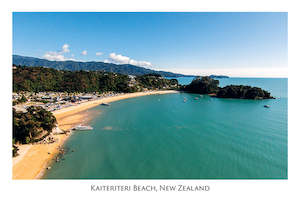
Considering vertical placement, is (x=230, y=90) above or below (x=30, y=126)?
above

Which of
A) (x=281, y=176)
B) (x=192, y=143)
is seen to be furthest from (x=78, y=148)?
(x=281, y=176)

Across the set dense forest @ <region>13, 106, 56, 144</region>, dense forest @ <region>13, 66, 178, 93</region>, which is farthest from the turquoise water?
dense forest @ <region>13, 66, 178, 93</region>

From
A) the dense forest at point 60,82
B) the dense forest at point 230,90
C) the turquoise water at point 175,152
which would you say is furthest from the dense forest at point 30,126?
the dense forest at point 230,90

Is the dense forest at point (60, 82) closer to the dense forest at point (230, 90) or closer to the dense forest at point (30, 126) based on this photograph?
the dense forest at point (230, 90)

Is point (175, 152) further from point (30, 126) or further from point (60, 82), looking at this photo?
point (60, 82)

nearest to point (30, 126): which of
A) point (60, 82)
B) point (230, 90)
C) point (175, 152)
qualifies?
point (175, 152)

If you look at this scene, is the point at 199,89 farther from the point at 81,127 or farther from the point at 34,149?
the point at 34,149

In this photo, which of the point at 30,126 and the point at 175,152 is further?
the point at 30,126
